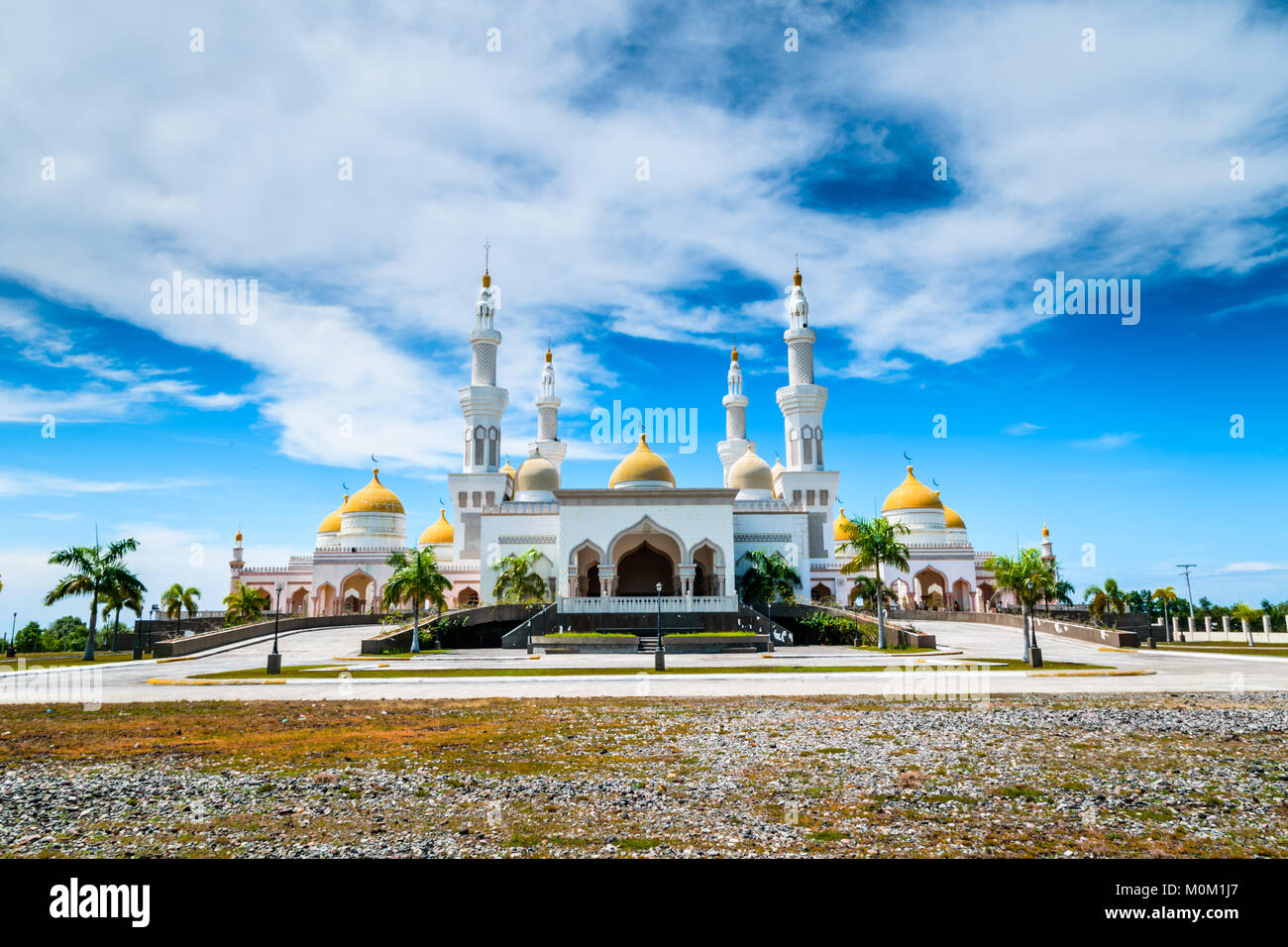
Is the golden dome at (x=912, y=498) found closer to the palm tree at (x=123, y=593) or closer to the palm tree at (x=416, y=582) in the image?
the palm tree at (x=416, y=582)

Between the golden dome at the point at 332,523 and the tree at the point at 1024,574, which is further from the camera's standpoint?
the golden dome at the point at 332,523

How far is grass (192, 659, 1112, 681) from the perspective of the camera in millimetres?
21750

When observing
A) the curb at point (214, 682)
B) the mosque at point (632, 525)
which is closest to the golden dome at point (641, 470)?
the mosque at point (632, 525)

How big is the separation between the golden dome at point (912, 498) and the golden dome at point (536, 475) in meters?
26.2

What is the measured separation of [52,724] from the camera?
12.3 m

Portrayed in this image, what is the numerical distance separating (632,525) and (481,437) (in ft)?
57.4

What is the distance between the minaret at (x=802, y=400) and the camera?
57594mm

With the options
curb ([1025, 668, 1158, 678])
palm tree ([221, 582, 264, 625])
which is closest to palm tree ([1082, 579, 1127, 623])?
curb ([1025, 668, 1158, 678])

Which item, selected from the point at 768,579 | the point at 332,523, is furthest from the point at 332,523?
the point at 768,579

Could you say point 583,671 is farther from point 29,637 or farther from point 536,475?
point 29,637

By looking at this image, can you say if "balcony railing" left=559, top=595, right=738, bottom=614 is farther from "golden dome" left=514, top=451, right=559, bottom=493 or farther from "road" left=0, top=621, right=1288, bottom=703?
"golden dome" left=514, top=451, right=559, bottom=493

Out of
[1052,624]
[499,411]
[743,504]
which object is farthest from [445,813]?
[499,411]
